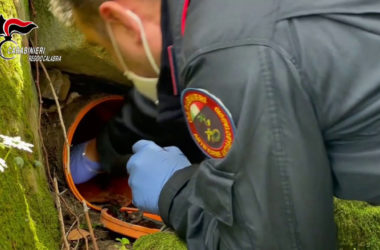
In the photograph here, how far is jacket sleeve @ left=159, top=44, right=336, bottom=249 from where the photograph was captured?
92cm

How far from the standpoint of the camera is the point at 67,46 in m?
2.10

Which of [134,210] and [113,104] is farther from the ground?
[113,104]

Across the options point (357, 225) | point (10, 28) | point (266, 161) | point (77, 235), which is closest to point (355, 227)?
point (357, 225)

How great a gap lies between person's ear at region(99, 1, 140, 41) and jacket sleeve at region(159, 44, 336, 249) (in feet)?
0.60

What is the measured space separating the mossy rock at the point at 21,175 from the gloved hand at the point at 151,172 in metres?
0.28

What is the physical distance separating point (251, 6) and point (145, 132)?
1368 mm

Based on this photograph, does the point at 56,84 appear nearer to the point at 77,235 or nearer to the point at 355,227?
the point at 77,235

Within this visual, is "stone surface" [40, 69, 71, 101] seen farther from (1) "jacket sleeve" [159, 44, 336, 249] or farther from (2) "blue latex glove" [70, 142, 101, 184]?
(1) "jacket sleeve" [159, 44, 336, 249]

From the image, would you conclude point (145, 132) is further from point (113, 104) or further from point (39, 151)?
point (39, 151)

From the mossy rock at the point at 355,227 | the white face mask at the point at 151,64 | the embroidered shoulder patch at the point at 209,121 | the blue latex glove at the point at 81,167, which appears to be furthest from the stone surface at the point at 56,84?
the embroidered shoulder patch at the point at 209,121

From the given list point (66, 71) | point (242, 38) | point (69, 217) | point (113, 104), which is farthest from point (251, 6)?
point (113, 104)

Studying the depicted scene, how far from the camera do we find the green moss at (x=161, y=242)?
147 cm

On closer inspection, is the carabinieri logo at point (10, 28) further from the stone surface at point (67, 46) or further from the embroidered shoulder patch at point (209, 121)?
the embroidered shoulder patch at point (209, 121)

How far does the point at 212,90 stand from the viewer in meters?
0.98
